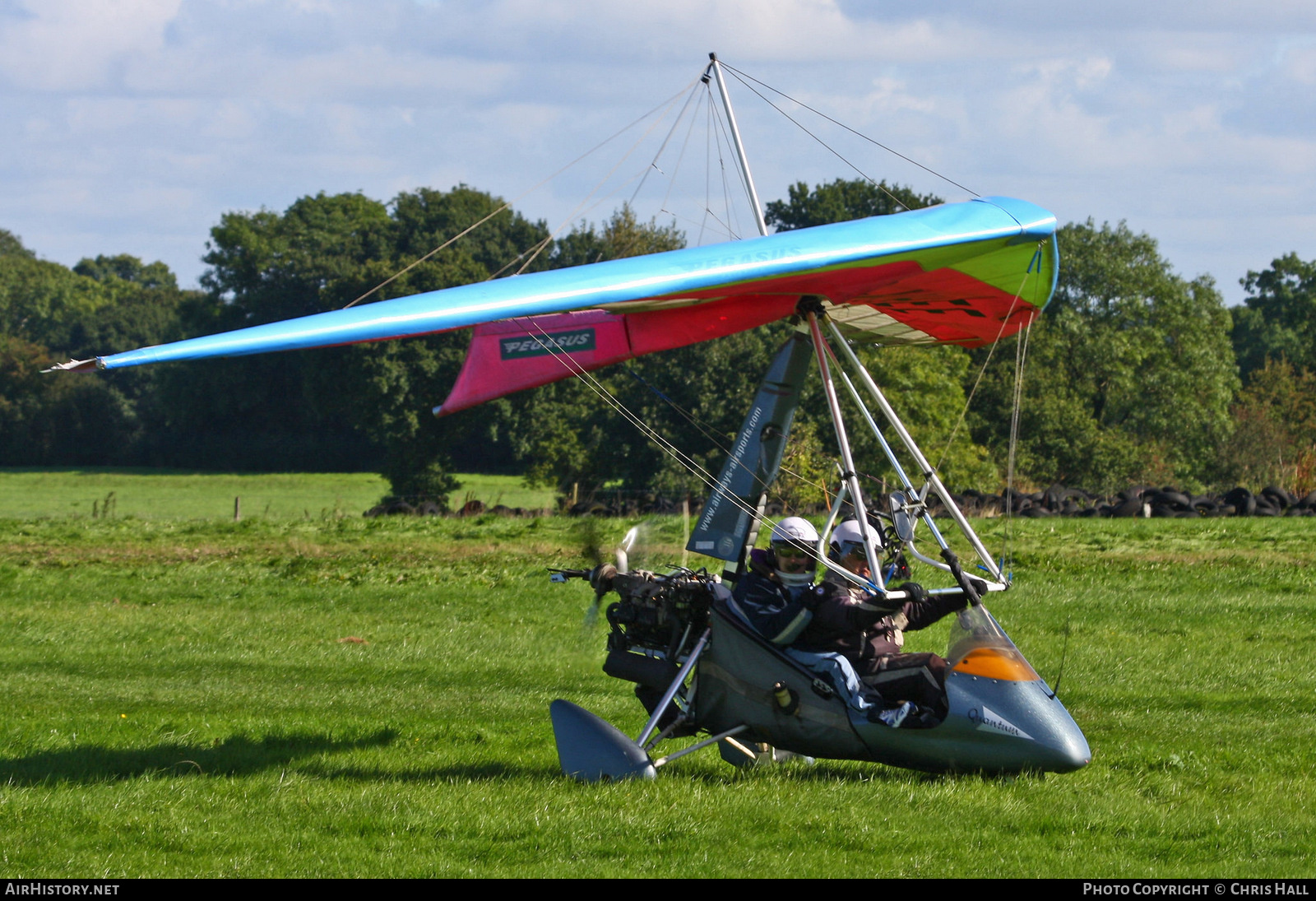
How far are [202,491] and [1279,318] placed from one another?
58.5 metres

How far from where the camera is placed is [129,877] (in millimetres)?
5695

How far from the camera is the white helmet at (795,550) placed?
7.71 meters

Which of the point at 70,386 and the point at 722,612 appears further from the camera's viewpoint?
the point at 70,386

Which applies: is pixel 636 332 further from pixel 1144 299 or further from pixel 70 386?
pixel 70 386

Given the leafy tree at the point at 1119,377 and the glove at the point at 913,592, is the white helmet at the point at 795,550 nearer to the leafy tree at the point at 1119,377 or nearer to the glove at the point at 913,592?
the glove at the point at 913,592

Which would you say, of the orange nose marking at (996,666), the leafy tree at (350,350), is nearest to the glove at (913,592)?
the orange nose marking at (996,666)

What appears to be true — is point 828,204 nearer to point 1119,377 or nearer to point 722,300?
point 1119,377

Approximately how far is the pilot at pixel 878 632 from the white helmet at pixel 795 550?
0.50ft

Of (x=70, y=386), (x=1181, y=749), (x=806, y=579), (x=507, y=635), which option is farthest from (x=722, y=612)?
(x=70, y=386)

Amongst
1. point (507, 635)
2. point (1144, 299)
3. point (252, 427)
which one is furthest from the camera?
point (252, 427)

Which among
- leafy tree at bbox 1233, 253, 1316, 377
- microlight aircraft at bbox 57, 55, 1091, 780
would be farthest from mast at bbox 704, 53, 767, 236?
leafy tree at bbox 1233, 253, 1316, 377

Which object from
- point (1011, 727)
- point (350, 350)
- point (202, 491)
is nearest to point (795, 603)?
point (1011, 727)

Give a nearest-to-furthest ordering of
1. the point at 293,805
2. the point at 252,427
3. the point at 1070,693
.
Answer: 1. the point at 293,805
2. the point at 1070,693
3. the point at 252,427
